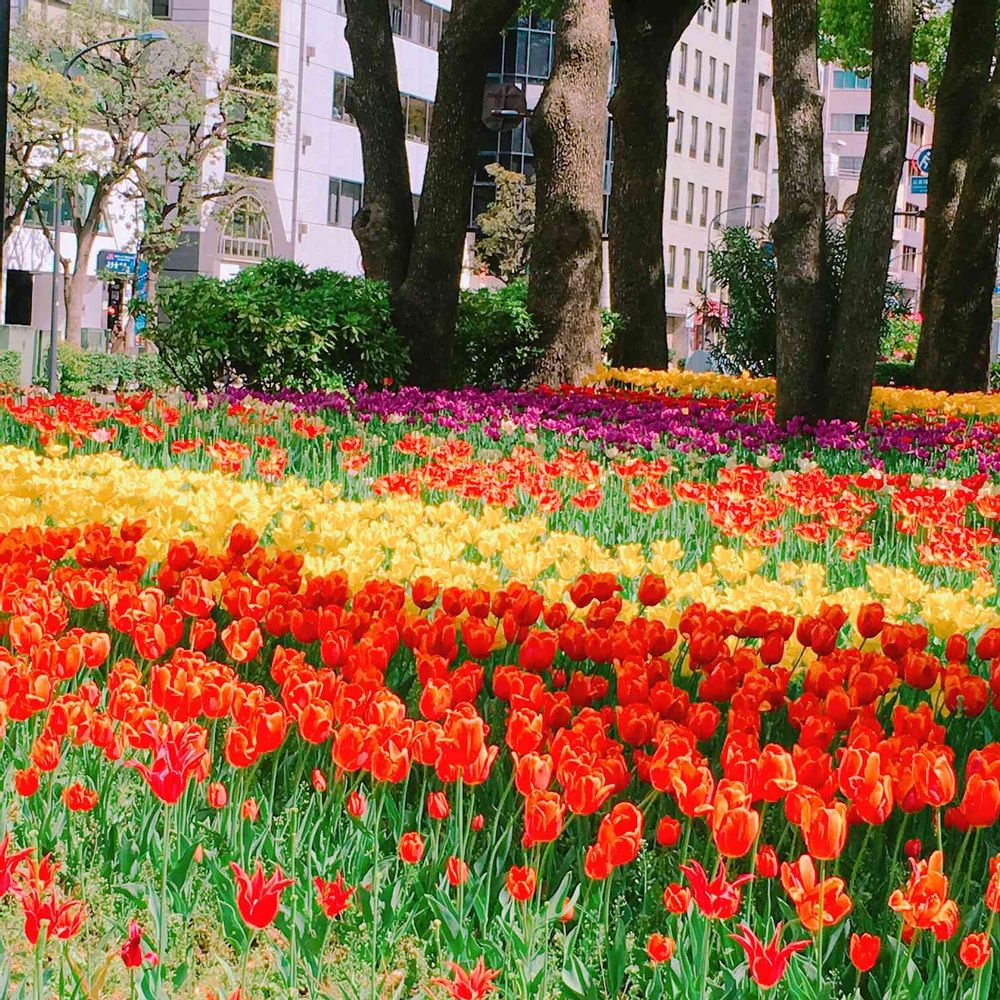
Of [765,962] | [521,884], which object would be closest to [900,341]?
[521,884]

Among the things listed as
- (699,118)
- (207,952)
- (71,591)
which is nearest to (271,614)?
(71,591)

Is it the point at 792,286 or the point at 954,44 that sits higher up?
the point at 954,44

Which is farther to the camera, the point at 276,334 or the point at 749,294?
the point at 749,294

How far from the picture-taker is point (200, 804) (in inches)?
132

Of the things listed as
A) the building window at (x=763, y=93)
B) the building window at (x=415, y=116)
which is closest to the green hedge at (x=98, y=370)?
the building window at (x=415, y=116)

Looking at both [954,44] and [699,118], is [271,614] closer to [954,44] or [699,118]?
[954,44]

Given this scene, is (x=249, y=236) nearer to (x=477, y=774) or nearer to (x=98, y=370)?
(x=98, y=370)

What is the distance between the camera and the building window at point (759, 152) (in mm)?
84812

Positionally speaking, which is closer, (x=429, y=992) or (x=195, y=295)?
(x=429, y=992)

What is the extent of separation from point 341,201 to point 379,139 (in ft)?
136

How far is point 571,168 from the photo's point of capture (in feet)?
56.6

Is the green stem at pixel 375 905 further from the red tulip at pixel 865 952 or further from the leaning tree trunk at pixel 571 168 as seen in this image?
the leaning tree trunk at pixel 571 168

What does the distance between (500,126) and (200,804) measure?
14.7 metres

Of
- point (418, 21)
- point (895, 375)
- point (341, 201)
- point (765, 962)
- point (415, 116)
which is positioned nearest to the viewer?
point (765, 962)
